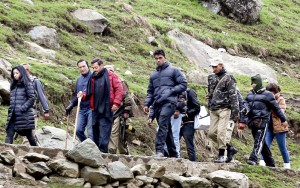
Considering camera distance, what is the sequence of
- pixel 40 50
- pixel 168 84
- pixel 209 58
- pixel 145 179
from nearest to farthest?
pixel 145 179 < pixel 168 84 < pixel 40 50 < pixel 209 58

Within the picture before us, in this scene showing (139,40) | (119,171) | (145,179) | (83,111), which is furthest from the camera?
(139,40)

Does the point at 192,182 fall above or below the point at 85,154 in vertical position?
below

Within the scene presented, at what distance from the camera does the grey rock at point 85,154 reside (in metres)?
9.43

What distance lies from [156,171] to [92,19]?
16316 mm

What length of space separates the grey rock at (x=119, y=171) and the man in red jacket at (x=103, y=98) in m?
1.48

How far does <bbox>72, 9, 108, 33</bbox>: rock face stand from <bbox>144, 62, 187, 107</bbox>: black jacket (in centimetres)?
1418

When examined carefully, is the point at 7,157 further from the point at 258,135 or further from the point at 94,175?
the point at 258,135

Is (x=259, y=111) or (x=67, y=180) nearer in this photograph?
(x=67, y=180)

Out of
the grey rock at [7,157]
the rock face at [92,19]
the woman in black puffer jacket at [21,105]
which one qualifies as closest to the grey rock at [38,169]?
the grey rock at [7,157]

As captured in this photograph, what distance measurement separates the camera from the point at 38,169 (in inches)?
363

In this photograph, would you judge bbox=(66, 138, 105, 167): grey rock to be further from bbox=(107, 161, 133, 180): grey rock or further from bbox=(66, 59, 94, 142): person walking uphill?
bbox=(66, 59, 94, 142): person walking uphill

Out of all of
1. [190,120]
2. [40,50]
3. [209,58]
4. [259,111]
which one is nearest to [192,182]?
[259,111]

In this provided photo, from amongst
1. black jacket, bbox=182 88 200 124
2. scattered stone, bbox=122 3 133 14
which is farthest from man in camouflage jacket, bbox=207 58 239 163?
scattered stone, bbox=122 3 133 14

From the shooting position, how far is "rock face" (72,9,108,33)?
25594 mm
